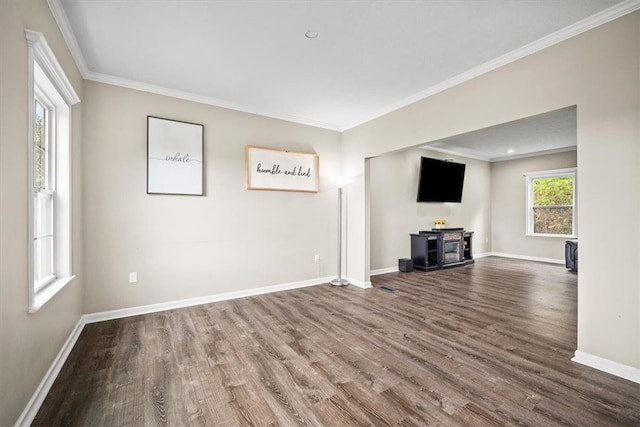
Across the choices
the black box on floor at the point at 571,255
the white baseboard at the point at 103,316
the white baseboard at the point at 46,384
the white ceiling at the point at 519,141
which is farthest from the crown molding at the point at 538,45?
the black box on floor at the point at 571,255

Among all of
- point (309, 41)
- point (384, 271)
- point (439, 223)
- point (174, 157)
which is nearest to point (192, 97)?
point (174, 157)

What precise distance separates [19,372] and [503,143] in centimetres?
751

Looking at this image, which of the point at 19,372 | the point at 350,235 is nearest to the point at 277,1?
the point at 19,372

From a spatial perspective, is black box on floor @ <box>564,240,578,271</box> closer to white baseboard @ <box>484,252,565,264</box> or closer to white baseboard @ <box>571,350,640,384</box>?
white baseboard @ <box>484,252,565,264</box>

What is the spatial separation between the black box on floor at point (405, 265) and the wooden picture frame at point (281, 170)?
7.93ft

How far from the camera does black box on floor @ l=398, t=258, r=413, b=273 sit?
5594 mm

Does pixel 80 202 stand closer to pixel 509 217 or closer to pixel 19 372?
pixel 19 372

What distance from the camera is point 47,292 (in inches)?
81.4

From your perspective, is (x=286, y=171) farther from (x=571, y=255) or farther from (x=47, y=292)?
(x=571, y=255)

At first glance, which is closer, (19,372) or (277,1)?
(19,372)

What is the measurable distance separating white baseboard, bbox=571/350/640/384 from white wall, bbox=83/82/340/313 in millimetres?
3247

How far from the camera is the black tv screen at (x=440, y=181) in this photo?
20.0 ft

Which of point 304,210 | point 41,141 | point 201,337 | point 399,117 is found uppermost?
point 399,117

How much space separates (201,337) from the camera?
2.68m
